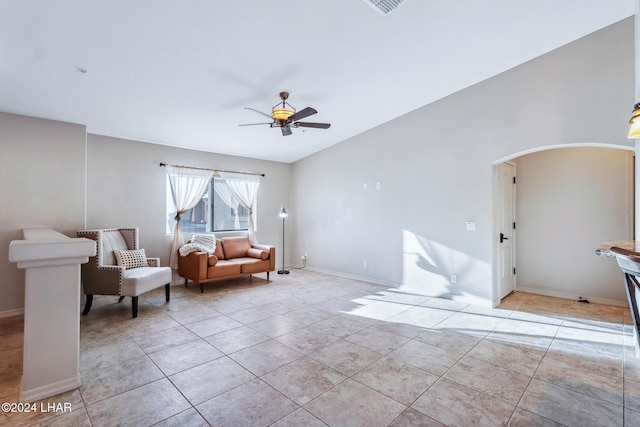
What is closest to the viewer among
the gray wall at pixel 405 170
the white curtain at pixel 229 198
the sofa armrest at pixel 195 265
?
the gray wall at pixel 405 170

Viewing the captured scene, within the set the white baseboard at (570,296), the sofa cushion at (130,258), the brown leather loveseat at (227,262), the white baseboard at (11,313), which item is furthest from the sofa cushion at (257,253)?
the white baseboard at (570,296)

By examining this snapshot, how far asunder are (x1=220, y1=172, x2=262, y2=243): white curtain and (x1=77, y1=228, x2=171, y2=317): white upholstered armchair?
89.7 inches

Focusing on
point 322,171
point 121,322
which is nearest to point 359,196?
point 322,171

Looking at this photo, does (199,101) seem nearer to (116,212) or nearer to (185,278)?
(116,212)

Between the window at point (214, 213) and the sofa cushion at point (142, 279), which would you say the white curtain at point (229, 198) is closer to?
the window at point (214, 213)

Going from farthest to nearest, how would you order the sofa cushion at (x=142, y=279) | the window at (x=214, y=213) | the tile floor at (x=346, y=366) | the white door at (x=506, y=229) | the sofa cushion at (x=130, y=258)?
the window at (x=214, y=213)
the white door at (x=506, y=229)
the sofa cushion at (x=130, y=258)
the sofa cushion at (x=142, y=279)
the tile floor at (x=346, y=366)

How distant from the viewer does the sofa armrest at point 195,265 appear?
484 centimetres

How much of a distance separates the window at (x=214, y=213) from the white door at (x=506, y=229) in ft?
15.7

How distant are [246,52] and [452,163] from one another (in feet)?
11.0

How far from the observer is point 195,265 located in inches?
193

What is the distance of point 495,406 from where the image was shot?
6.69 feet

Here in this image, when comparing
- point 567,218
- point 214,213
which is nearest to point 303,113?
point 214,213

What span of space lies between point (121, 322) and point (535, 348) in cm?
461

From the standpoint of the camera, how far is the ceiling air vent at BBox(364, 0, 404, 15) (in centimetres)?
251
